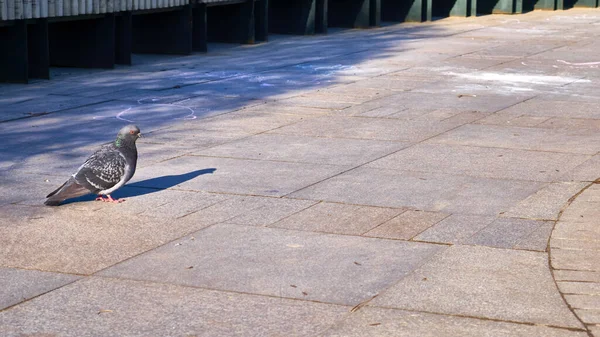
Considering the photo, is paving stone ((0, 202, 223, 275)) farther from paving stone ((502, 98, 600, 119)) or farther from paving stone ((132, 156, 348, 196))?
paving stone ((502, 98, 600, 119))

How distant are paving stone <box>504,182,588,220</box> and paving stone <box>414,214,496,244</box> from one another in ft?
1.10

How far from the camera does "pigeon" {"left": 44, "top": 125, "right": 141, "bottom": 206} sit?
865 centimetres

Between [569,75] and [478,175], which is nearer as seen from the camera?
[478,175]

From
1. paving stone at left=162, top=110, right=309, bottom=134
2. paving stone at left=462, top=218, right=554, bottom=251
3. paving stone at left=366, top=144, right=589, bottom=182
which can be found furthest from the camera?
paving stone at left=162, top=110, right=309, bottom=134

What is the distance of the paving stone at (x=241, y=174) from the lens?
9.48 m

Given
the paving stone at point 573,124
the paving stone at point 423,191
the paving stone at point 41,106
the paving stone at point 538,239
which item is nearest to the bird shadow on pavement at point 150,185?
the paving stone at point 423,191

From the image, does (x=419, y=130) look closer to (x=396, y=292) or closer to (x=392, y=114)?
(x=392, y=114)

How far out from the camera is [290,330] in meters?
5.89

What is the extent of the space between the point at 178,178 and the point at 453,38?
16696 mm

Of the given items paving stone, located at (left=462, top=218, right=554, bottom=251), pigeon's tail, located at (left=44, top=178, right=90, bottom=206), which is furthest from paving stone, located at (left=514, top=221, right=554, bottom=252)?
pigeon's tail, located at (left=44, top=178, right=90, bottom=206)

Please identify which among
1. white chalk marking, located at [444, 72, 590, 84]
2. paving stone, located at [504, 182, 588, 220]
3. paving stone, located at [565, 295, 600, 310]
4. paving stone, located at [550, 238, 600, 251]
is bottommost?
paving stone, located at [565, 295, 600, 310]

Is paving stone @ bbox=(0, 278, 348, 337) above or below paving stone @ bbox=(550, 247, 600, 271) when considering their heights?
below

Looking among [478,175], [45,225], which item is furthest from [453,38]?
[45,225]

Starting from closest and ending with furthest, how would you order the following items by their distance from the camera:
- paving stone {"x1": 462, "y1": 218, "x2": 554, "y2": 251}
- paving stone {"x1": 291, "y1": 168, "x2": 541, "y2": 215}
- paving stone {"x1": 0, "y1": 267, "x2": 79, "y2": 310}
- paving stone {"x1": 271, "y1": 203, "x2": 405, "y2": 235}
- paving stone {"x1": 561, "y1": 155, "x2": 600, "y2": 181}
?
paving stone {"x1": 0, "y1": 267, "x2": 79, "y2": 310}, paving stone {"x1": 462, "y1": 218, "x2": 554, "y2": 251}, paving stone {"x1": 271, "y1": 203, "x2": 405, "y2": 235}, paving stone {"x1": 291, "y1": 168, "x2": 541, "y2": 215}, paving stone {"x1": 561, "y1": 155, "x2": 600, "y2": 181}
